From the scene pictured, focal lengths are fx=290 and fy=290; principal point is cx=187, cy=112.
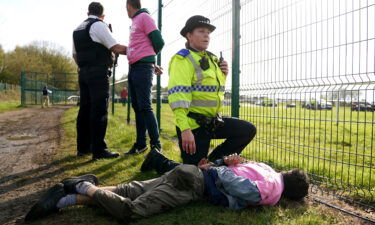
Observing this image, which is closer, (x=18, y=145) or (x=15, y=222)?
(x=15, y=222)

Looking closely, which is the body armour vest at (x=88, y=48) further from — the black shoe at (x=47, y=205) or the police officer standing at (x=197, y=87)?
the black shoe at (x=47, y=205)

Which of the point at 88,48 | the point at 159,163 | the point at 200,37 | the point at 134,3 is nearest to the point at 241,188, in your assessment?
the point at 159,163

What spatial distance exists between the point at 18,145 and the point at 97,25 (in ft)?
9.39

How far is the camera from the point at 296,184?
2.49 metres

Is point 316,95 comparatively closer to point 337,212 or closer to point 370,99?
point 370,99

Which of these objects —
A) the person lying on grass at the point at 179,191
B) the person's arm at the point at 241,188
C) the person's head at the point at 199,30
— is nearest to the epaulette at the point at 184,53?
the person's head at the point at 199,30

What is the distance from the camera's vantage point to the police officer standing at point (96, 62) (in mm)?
3738

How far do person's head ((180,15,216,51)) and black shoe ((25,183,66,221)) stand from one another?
183 cm

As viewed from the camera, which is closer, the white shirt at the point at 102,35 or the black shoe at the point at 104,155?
the white shirt at the point at 102,35

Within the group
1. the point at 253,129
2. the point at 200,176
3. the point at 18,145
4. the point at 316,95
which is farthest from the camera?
the point at 18,145

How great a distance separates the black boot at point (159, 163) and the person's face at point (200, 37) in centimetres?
121

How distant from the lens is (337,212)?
2373 mm

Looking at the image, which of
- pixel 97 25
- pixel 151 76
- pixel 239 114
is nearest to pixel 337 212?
pixel 239 114

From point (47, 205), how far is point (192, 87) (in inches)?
64.3
